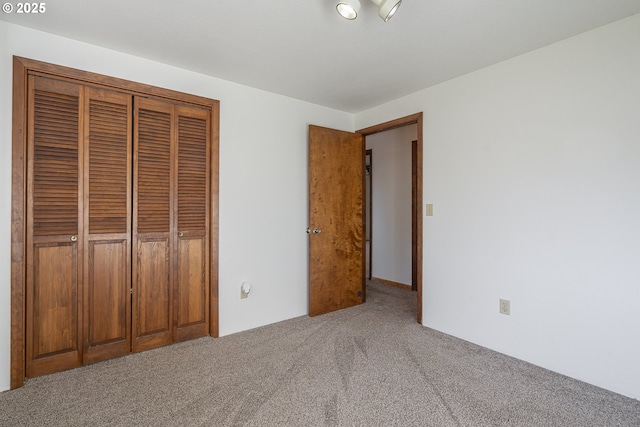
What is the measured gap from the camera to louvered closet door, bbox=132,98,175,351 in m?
2.46

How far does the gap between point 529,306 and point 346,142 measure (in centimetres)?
242

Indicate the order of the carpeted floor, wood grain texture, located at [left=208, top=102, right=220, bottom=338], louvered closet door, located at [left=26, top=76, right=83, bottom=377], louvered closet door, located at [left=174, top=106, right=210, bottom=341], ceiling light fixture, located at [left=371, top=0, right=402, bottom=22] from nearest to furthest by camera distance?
1. ceiling light fixture, located at [left=371, top=0, right=402, bottom=22]
2. the carpeted floor
3. louvered closet door, located at [left=26, top=76, right=83, bottom=377]
4. louvered closet door, located at [left=174, top=106, right=210, bottom=341]
5. wood grain texture, located at [left=208, top=102, right=220, bottom=338]

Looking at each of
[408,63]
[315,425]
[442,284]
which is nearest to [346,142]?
[408,63]

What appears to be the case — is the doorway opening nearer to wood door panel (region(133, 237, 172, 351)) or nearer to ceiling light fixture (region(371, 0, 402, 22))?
ceiling light fixture (region(371, 0, 402, 22))

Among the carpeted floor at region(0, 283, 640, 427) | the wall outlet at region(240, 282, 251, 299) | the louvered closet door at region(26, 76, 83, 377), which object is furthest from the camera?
the wall outlet at region(240, 282, 251, 299)

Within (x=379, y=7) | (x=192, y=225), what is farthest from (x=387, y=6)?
(x=192, y=225)

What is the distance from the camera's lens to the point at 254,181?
10.00 feet

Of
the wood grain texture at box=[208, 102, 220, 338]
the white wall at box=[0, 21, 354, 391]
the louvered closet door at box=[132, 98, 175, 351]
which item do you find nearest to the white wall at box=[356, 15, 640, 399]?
the white wall at box=[0, 21, 354, 391]

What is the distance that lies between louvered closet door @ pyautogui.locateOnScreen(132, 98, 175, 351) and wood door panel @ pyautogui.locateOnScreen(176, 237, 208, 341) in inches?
3.1

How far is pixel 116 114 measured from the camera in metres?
2.37

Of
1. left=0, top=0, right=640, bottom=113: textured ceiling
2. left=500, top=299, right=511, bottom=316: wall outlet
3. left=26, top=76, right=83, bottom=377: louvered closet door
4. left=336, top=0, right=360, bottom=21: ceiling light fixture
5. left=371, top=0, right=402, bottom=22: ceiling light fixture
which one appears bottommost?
left=500, top=299, right=511, bottom=316: wall outlet

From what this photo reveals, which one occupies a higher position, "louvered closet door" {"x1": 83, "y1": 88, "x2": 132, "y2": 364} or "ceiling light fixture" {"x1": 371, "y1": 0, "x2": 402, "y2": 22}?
"ceiling light fixture" {"x1": 371, "y1": 0, "x2": 402, "y2": 22}

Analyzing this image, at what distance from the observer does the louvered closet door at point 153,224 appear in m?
2.46

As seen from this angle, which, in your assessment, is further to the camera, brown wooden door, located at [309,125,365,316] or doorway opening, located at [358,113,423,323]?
brown wooden door, located at [309,125,365,316]
